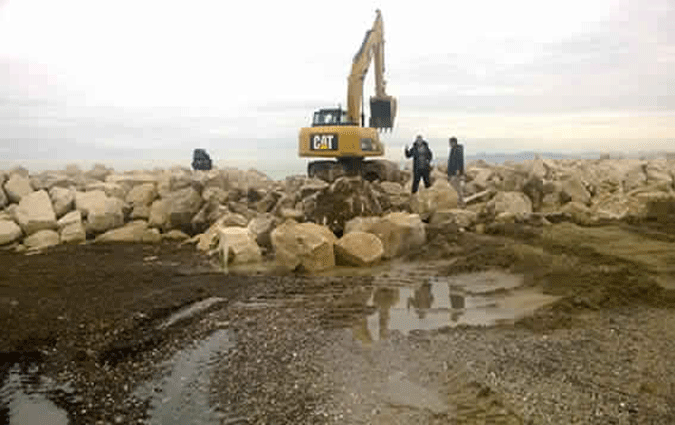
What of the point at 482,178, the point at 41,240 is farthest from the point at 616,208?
the point at 41,240

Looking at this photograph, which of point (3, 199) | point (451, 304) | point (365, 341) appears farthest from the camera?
point (3, 199)

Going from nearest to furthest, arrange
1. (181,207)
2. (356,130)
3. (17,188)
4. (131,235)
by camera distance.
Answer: (131,235) < (181,207) < (17,188) < (356,130)

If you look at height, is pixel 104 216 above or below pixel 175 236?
above

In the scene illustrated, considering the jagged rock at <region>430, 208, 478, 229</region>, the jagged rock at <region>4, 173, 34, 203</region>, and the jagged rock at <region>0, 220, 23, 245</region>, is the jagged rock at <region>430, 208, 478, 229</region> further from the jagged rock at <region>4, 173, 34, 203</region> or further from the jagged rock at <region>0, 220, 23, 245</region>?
the jagged rock at <region>4, 173, 34, 203</region>

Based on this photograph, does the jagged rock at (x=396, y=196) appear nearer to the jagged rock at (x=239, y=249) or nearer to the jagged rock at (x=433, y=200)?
the jagged rock at (x=433, y=200)

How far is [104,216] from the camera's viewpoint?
1174cm

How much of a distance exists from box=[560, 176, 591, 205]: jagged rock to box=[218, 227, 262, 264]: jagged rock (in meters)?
7.71

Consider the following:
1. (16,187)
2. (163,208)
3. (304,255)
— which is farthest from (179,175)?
(304,255)

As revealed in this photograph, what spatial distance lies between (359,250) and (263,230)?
2.23m

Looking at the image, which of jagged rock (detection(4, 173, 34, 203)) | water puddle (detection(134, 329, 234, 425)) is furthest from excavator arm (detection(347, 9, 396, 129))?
water puddle (detection(134, 329, 234, 425))

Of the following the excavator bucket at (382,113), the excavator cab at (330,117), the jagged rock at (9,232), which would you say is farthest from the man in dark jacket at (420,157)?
the jagged rock at (9,232)

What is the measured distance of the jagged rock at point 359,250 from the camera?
26.3 feet

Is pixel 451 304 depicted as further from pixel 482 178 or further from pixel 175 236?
pixel 482 178

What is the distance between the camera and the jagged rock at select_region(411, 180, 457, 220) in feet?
35.6
